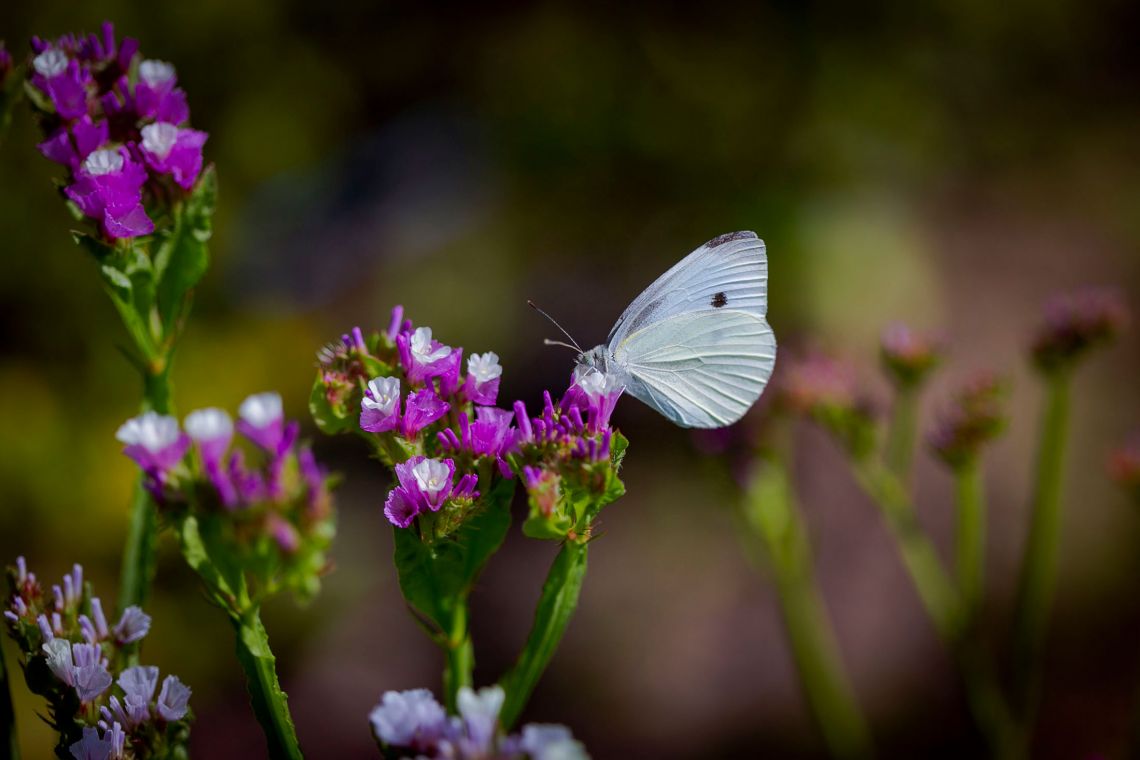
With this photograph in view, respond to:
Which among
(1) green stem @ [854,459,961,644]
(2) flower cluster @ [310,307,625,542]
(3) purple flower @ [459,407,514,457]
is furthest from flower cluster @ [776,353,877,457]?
(3) purple flower @ [459,407,514,457]

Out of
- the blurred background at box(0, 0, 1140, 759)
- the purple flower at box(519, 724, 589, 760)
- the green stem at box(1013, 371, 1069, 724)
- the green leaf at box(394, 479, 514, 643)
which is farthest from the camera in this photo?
the blurred background at box(0, 0, 1140, 759)

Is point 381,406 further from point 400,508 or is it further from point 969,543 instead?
point 969,543

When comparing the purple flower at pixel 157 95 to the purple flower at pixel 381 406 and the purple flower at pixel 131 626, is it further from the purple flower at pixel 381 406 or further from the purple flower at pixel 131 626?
the purple flower at pixel 131 626

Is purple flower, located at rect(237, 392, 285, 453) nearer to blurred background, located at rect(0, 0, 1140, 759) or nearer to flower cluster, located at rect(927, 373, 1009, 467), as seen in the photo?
flower cluster, located at rect(927, 373, 1009, 467)

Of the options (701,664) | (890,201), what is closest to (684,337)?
(701,664)

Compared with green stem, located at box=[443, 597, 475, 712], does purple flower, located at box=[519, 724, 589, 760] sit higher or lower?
lower

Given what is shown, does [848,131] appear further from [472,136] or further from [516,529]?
[516,529]

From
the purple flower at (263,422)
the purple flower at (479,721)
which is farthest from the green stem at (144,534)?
the purple flower at (479,721)
